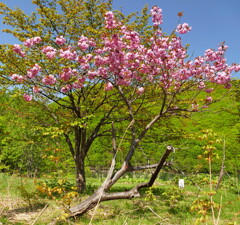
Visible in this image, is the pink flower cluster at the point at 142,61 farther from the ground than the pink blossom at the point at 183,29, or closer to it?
closer to it

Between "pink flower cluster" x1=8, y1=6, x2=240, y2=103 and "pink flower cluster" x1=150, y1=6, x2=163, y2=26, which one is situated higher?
"pink flower cluster" x1=150, y1=6, x2=163, y2=26

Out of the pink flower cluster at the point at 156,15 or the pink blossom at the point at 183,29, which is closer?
the pink flower cluster at the point at 156,15

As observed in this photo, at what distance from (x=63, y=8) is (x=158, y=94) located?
485 centimetres

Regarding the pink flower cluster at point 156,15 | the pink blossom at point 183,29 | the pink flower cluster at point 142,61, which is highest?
the pink flower cluster at point 156,15

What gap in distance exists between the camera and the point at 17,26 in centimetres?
866

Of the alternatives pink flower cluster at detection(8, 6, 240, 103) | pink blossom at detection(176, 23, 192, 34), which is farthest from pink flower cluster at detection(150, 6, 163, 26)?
pink blossom at detection(176, 23, 192, 34)

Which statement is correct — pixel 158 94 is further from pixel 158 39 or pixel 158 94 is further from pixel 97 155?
pixel 97 155

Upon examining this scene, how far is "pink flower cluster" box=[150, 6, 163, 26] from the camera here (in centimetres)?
551

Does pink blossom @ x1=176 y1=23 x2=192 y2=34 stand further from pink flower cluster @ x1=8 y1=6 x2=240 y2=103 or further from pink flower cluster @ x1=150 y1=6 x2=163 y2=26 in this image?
pink flower cluster @ x1=150 y1=6 x2=163 y2=26

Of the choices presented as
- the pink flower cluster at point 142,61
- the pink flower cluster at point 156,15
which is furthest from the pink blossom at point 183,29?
the pink flower cluster at point 156,15

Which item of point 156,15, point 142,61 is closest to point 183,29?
point 156,15

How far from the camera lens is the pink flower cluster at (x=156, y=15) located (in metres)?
5.51

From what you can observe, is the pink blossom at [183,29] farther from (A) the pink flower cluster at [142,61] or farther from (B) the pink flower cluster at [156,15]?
(B) the pink flower cluster at [156,15]

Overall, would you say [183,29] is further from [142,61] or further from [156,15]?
[142,61]
